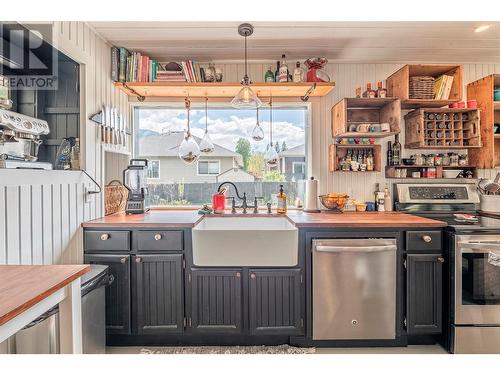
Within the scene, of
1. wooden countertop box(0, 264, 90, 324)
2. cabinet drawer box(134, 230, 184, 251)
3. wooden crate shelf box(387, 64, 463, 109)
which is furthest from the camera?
wooden crate shelf box(387, 64, 463, 109)

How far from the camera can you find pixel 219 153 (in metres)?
2.81

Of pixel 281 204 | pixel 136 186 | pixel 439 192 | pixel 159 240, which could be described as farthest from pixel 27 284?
pixel 439 192

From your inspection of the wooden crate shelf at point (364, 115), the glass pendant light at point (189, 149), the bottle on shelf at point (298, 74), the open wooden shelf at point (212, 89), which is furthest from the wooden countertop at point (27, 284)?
the wooden crate shelf at point (364, 115)

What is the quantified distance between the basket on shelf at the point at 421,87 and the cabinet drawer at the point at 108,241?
2488mm

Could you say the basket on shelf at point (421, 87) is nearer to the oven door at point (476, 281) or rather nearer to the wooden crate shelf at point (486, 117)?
the wooden crate shelf at point (486, 117)

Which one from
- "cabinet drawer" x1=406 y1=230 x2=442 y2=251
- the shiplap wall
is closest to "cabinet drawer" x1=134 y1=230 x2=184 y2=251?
the shiplap wall

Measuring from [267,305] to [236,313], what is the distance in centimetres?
22

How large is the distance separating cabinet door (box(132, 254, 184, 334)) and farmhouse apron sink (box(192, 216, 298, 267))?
0.19m

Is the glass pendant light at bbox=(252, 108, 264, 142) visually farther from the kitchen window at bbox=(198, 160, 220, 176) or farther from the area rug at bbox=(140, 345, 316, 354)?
the area rug at bbox=(140, 345, 316, 354)

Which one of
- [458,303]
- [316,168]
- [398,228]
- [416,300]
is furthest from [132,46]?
[458,303]

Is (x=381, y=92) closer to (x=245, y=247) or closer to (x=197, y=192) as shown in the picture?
(x=245, y=247)

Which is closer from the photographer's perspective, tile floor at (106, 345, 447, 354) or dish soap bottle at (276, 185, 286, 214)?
tile floor at (106, 345, 447, 354)

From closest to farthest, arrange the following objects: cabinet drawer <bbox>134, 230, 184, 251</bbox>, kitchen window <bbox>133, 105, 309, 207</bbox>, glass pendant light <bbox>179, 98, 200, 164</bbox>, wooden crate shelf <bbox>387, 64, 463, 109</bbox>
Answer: cabinet drawer <bbox>134, 230, 184, 251</bbox> → wooden crate shelf <bbox>387, 64, 463, 109</bbox> → glass pendant light <bbox>179, 98, 200, 164</bbox> → kitchen window <bbox>133, 105, 309, 207</bbox>

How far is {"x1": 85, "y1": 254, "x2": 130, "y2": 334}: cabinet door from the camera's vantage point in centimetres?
194
